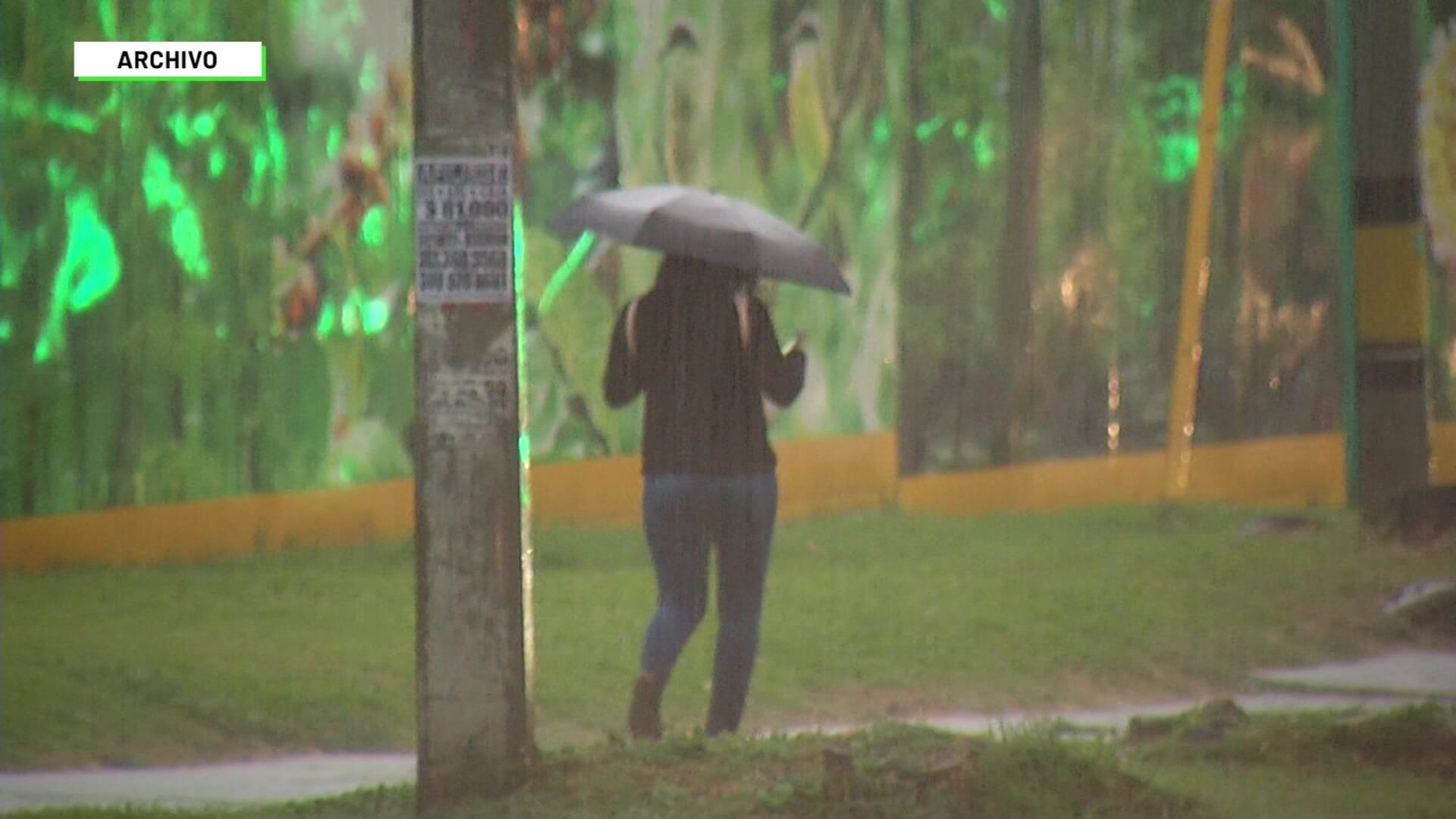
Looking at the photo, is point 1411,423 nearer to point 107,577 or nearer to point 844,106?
point 844,106

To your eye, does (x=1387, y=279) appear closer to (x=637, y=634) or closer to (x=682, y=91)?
(x=682, y=91)

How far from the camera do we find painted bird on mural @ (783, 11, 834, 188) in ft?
28.4

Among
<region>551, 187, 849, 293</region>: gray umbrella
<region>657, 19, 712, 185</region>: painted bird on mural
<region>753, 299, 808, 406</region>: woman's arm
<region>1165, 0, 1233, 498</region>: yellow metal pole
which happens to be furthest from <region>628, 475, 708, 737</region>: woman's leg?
<region>1165, 0, 1233, 498</region>: yellow metal pole

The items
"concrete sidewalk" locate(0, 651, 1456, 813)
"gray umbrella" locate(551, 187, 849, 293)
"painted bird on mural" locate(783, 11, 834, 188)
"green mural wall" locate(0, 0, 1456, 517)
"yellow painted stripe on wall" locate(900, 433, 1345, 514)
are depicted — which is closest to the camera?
"concrete sidewalk" locate(0, 651, 1456, 813)

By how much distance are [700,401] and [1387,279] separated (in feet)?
9.45

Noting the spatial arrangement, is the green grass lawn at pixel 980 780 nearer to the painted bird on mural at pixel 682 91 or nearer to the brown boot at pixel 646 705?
the brown boot at pixel 646 705

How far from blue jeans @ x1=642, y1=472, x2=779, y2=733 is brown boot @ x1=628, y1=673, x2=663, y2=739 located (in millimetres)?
95

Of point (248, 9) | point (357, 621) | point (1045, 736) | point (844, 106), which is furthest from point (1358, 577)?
point (248, 9)

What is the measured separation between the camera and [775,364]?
8.47 meters

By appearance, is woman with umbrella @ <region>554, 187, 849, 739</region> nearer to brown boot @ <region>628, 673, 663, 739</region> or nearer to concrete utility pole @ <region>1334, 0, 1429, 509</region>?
brown boot @ <region>628, 673, 663, 739</region>

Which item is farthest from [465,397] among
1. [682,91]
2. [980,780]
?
[980,780]

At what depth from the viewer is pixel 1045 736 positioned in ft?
→ 26.6

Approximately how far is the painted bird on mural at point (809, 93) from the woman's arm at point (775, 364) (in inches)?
23.7

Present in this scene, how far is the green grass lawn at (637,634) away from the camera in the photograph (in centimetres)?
841
